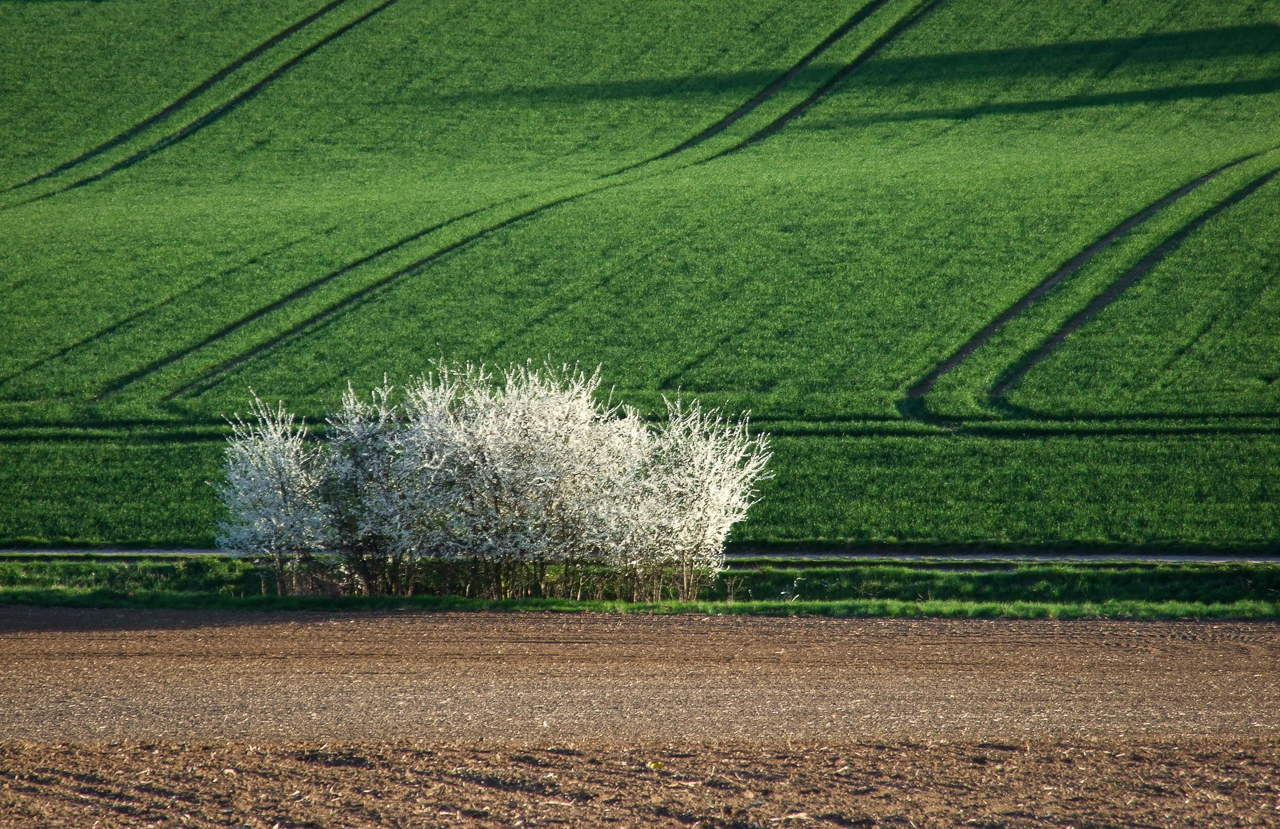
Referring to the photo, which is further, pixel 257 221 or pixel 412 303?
pixel 257 221

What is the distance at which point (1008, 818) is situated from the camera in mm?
9055

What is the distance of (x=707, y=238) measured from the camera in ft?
138

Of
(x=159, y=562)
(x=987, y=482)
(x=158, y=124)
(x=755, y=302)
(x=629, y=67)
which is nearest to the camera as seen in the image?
(x=159, y=562)

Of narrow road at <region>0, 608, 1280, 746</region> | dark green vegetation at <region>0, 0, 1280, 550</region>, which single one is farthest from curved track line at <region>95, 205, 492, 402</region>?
narrow road at <region>0, 608, 1280, 746</region>

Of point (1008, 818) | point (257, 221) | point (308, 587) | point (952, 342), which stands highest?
point (257, 221)

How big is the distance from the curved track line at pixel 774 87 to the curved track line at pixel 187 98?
26413 millimetres

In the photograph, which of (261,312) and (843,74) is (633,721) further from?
(843,74)

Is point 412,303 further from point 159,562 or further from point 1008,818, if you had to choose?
point 1008,818

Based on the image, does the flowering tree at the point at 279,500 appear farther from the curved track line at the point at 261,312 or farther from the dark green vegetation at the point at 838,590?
the curved track line at the point at 261,312

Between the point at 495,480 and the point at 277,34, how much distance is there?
178 feet

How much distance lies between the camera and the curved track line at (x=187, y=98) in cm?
5112

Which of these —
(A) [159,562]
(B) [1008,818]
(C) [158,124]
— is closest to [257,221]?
(C) [158,124]

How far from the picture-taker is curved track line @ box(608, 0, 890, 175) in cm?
5197

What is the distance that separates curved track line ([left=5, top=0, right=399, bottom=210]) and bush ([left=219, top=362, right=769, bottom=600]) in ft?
124
